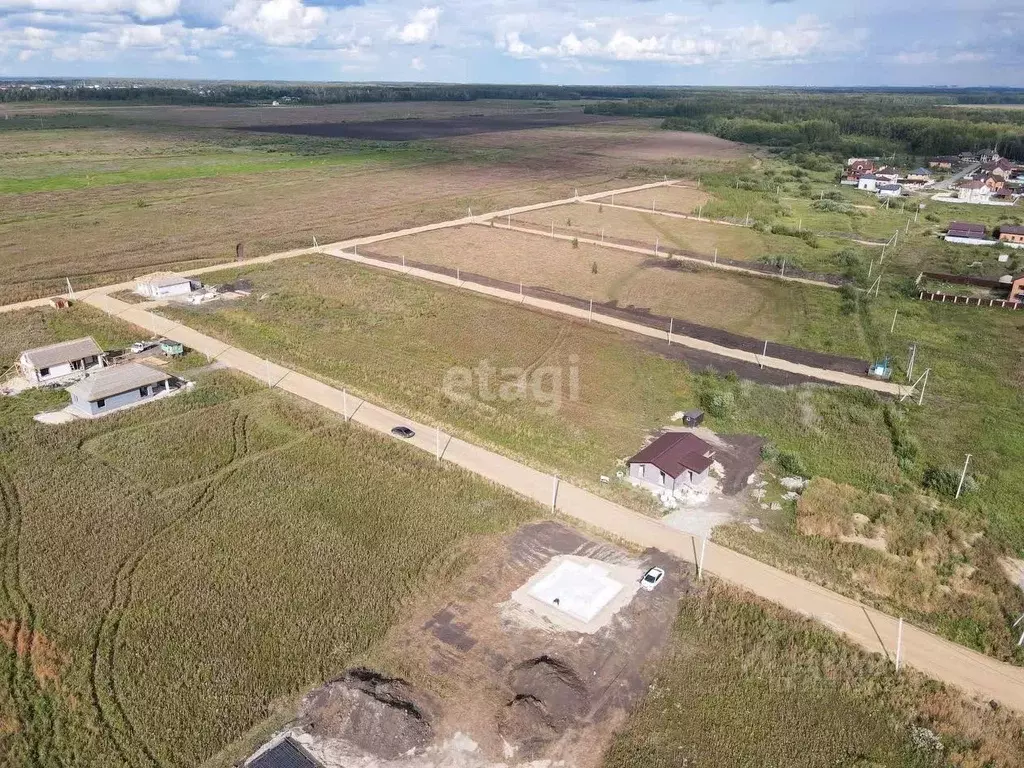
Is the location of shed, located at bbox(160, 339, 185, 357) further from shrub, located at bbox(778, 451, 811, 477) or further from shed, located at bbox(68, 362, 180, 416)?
shrub, located at bbox(778, 451, 811, 477)

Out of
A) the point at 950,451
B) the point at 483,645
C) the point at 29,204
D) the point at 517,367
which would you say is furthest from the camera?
the point at 29,204

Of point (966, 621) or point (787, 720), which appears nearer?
point (787, 720)

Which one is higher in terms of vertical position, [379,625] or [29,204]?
[29,204]

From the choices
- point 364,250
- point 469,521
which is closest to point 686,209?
point 364,250

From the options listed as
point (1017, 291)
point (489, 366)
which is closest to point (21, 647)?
point (489, 366)

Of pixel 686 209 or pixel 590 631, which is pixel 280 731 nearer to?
pixel 590 631

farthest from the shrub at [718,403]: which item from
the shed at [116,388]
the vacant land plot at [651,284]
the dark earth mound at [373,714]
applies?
the shed at [116,388]

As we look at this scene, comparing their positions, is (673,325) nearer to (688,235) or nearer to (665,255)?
(665,255)
